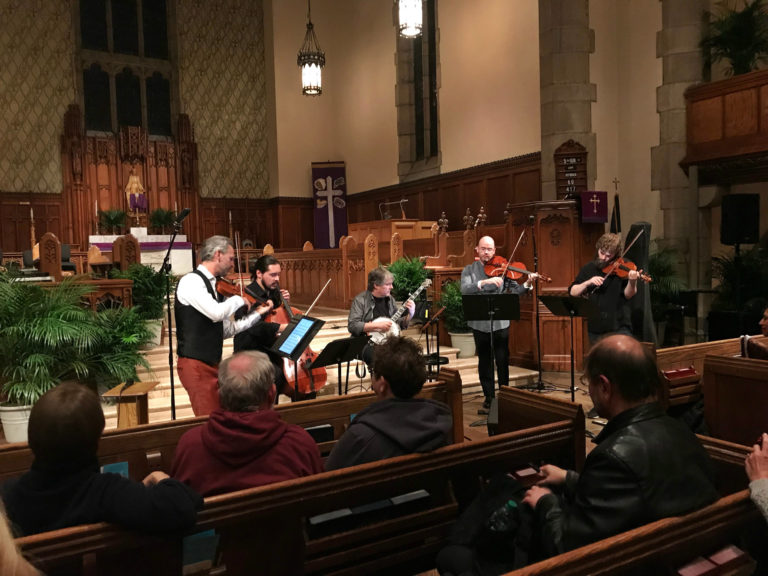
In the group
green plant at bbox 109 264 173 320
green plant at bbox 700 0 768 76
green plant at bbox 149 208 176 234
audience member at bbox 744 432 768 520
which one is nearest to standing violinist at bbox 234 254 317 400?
audience member at bbox 744 432 768 520

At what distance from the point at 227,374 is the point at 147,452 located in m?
0.87

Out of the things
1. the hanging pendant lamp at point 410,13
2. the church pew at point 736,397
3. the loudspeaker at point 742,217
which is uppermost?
the hanging pendant lamp at point 410,13

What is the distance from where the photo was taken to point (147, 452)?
2.79m

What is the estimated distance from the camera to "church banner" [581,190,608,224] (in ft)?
24.8

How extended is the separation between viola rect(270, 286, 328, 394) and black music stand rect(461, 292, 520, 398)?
130 cm

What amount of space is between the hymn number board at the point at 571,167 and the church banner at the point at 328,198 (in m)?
7.29

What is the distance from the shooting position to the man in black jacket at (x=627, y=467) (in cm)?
166

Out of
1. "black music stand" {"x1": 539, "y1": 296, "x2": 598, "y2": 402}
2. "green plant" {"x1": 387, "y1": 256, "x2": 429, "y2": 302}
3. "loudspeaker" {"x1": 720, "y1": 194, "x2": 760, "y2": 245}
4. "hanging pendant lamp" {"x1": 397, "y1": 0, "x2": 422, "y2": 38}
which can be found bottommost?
"black music stand" {"x1": 539, "y1": 296, "x2": 598, "y2": 402}

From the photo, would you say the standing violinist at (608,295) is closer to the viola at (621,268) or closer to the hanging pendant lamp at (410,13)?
the viola at (621,268)

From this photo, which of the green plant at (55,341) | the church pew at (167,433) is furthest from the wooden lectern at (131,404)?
the green plant at (55,341)

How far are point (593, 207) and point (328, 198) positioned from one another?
31.0 ft

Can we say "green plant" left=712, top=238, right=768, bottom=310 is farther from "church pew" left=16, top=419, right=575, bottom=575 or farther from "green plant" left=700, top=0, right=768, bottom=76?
"church pew" left=16, top=419, right=575, bottom=575

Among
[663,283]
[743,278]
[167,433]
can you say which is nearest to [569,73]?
[663,283]

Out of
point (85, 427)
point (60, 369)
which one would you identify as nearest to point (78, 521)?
point (85, 427)
